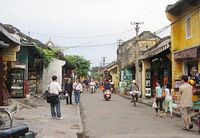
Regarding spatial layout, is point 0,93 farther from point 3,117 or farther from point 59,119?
point 3,117

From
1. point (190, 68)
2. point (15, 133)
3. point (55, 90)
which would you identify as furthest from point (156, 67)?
point (15, 133)

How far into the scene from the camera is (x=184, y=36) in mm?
25781

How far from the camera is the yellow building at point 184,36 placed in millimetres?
23000

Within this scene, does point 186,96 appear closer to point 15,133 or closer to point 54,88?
point 54,88

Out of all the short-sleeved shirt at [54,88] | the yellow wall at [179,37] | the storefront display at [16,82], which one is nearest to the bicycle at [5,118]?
the short-sleeved shirt at [54,88]

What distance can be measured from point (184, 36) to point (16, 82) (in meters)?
9.77

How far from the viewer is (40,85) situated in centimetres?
3550

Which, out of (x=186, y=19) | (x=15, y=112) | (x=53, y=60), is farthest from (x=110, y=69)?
(x=15, y=112)

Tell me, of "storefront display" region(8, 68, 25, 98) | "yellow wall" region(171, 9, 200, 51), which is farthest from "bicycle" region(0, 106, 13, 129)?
"yellow wall" region(171, 9, 200, 51)

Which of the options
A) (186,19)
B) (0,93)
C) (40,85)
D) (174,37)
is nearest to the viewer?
(0,93)

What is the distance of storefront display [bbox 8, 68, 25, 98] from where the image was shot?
25.0 m

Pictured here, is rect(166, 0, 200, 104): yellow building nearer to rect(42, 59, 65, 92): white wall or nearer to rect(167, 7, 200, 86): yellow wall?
rect(167, 7, 200, 86): yellow wall

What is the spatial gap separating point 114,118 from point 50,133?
684 centimetres

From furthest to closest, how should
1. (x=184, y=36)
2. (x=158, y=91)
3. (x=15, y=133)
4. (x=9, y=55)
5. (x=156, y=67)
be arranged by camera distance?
(x=156, y=67) → (x=184, y=36) → (x=158, y=91) → (x=9, y=55) → (x=15, y=133)
